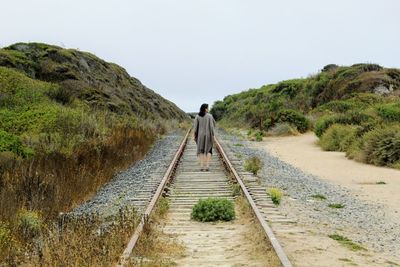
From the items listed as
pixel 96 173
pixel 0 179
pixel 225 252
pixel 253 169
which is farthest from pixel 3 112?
pixel 225 252

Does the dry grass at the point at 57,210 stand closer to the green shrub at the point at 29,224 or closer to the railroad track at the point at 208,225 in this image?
the green shrub at the point at 29,224

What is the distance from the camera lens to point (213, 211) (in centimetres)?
920

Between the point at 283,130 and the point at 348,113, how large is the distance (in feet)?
21.7

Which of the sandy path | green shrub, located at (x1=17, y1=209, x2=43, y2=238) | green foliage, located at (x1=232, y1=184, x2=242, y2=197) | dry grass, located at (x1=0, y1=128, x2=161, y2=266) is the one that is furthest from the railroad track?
the sandy path

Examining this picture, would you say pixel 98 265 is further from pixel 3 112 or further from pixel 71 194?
pixel 3 112

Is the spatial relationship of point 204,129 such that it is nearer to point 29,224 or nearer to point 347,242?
point 347,242

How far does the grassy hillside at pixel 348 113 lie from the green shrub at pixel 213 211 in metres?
10.7

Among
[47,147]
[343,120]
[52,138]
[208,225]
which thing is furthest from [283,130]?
[208,225]

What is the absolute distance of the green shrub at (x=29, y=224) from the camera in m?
7.48

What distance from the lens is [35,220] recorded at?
778cm

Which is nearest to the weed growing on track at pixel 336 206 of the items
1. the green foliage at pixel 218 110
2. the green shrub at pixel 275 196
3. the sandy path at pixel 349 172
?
the sandy path at pixel 349 172

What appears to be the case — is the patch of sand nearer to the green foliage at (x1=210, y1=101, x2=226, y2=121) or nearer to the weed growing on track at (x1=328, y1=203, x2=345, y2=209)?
the weed growing on track at (x1=328, y1=203, x2=345, y2=209)

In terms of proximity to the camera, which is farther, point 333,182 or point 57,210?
point 333,182

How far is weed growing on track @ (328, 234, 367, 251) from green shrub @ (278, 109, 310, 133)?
29701mm
